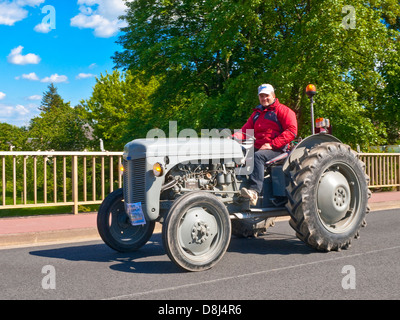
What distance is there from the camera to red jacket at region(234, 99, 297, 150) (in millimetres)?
5925

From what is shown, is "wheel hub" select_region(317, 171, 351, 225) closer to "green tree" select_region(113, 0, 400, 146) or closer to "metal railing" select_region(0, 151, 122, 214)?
"metal railing" select_region(0, 151, 122, 214)

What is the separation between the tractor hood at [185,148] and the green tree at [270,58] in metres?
10.0

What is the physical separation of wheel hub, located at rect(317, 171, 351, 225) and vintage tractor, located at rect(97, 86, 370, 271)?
0.04 ft

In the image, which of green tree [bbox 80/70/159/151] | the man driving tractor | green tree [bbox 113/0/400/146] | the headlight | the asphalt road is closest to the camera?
the asphalt road

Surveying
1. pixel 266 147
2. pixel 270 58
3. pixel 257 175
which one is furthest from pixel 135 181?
pixel 270 58

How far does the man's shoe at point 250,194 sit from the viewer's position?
5.38 m

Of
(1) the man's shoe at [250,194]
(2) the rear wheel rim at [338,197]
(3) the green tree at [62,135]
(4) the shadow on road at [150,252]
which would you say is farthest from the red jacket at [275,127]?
(3) the green tree at [62,135]

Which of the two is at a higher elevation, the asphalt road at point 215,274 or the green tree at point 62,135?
the green tree at point 62,135

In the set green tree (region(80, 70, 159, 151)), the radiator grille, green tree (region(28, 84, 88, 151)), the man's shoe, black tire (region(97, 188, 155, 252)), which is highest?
green tree (region(80, 70, 159, 151))

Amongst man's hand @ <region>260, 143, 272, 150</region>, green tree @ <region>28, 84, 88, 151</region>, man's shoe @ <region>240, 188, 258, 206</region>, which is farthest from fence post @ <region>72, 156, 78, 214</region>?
green tree @ <region>28, 84, 88, 151</region>

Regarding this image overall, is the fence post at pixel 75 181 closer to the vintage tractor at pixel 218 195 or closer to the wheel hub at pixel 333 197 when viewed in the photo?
the vintage tractor at pixel 218 195

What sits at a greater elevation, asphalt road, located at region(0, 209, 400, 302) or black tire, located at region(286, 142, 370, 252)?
black tire, located at region(286, 142, 370, 252)

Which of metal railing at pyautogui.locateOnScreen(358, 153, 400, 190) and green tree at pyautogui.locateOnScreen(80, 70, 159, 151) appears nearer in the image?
metal railing at pyautogui.locateOnScreen(358, 153, 400, 190)

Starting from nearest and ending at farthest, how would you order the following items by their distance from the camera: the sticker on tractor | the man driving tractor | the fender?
the sticker on tractor, the man driving tractor, the fender
